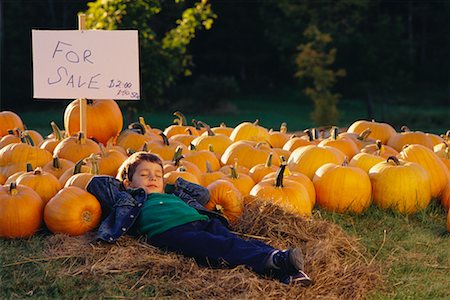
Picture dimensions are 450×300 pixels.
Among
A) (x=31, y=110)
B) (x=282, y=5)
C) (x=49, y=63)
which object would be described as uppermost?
(x=282, y=5)

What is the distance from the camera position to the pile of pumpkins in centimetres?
455

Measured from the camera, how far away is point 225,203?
4.75 meters

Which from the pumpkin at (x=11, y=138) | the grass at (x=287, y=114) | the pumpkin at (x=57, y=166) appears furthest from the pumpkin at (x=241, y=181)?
the grass at (x=287, y=114)

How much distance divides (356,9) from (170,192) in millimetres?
19762

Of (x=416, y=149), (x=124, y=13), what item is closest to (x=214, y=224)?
(x=416, y=149)

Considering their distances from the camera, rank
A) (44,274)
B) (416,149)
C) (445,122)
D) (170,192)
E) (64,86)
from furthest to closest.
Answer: (445,122)
(416,149)
(64,86)
(170,192)
(44,274)

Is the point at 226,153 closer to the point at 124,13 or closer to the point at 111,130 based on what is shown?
the point at 111,130

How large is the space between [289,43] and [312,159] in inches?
661

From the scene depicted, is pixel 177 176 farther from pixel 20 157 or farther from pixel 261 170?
pixel 20 157

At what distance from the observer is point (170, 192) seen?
15.5 ft

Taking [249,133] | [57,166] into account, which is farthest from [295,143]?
[57,166]

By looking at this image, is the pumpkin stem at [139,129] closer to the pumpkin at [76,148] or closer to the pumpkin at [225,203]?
the pumpkin at [76,148]

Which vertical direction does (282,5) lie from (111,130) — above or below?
above

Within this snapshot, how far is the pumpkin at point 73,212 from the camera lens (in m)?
4.40
